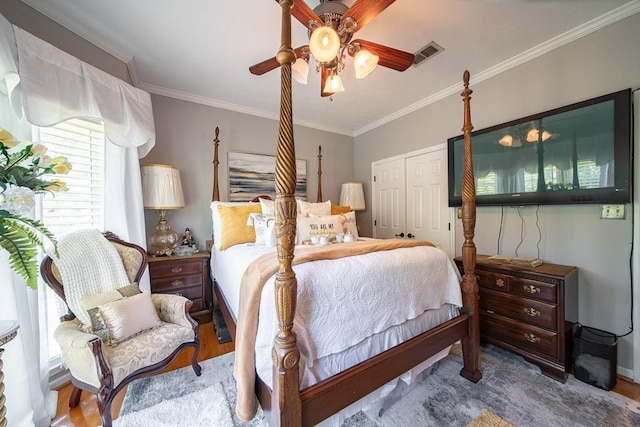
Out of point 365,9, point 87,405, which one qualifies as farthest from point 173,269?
point 365,9

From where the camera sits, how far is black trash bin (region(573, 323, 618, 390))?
1.60 metres

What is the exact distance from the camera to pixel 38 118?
1.39 meters

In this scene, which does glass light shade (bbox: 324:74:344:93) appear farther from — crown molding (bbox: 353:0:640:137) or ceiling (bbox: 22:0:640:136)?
crown molding (bbox: 353:0:640:137)

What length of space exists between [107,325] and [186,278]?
1043mm

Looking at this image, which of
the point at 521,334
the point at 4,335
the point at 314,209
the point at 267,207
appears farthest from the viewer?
the point at 314,209

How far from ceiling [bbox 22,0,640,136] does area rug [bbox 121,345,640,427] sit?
2.70m

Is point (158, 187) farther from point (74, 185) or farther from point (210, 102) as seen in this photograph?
point (210, 102)

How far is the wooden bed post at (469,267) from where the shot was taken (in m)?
1.72

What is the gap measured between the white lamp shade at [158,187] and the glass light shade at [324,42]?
1.98 meters

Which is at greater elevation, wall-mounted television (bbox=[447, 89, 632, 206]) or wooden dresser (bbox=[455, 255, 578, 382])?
wall-mounted television (bbox=[447, 89, 632, 206])

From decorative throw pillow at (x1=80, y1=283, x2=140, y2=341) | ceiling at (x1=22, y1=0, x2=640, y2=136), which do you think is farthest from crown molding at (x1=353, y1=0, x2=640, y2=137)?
decorative throw pillow at (x1=80, y1=283, x2=140, y2=341)

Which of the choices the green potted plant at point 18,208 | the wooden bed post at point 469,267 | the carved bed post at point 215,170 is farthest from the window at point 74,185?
the wooden bed post at point 469,267

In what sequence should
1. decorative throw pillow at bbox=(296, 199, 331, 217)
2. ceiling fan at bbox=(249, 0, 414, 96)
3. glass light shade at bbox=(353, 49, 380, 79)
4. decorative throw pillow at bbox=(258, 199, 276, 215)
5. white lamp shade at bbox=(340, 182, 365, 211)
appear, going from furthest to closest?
white lamp shade at bbox=(340, 182, 365, 211) < decorative throw pillow at bbox=(296, 199, 331, 217) < decorative throw pillow at bbox=(258, 199, 276, 215) < glass light shade at bbox=(353, 49, 380, 79) < ceiling fan at bbox=(249, 0, 414, 96)

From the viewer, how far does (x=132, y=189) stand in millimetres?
2145
